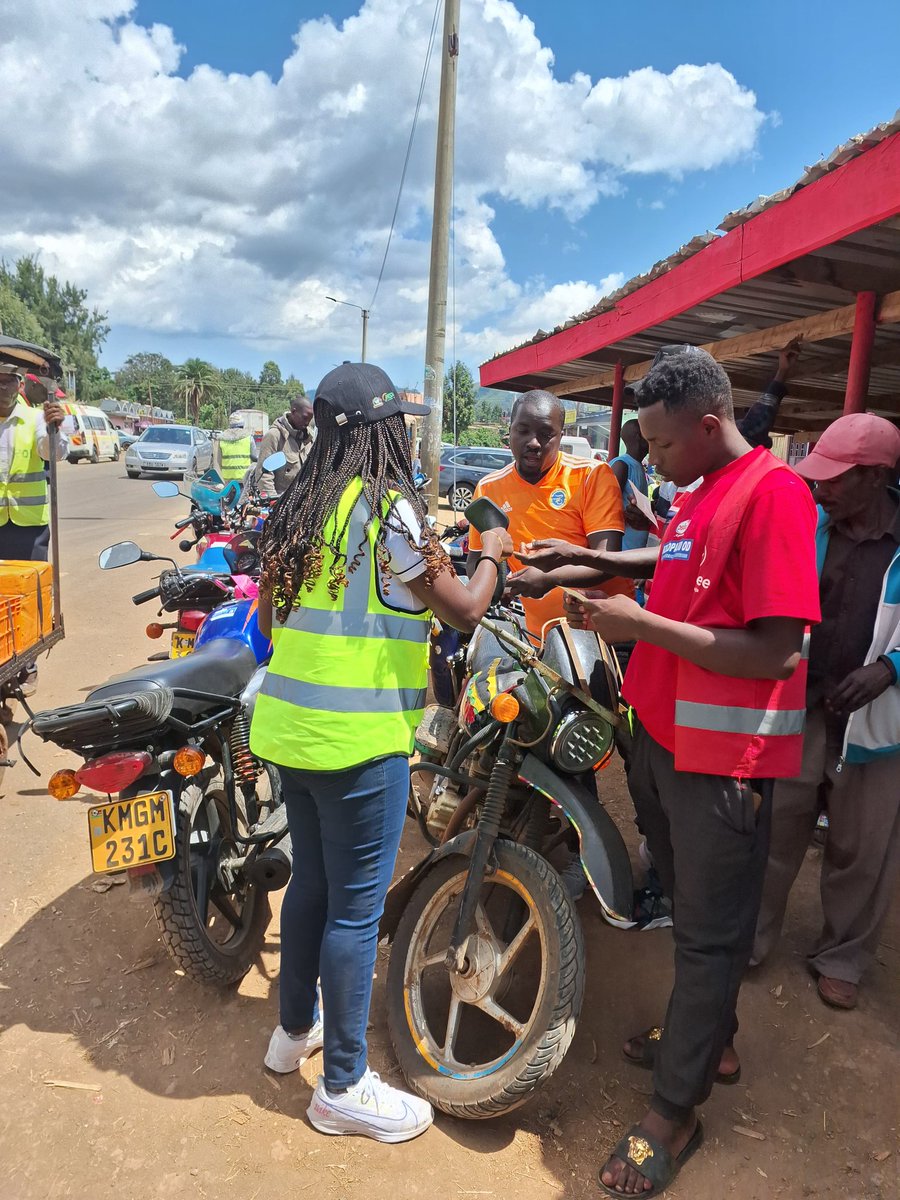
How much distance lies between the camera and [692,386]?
1766 millimetres

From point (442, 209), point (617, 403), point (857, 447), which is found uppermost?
point (442, 209)

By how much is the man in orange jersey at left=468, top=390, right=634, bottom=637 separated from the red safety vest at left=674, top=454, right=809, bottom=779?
1.29m

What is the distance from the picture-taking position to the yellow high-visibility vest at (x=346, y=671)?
6.02 feet

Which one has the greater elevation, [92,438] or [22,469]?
[92,438]

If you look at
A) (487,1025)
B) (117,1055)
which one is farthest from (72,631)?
(487,1025)

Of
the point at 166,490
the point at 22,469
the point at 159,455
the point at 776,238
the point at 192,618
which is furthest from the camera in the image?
the point at 159,455

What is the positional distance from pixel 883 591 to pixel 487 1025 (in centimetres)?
188

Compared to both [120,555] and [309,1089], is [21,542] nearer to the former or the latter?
[120,555]

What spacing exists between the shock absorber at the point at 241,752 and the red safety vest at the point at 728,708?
163cm

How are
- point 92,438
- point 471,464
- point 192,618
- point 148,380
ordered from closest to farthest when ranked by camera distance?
point 192,618, point 471,464, point 92,438, point 148,380

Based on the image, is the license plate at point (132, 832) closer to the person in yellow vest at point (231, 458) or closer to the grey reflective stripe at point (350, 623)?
the grey reflective stripe at point (350, 623)

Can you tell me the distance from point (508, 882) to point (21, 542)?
161 inches

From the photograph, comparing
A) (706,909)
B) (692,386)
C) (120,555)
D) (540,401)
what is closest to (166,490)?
(120,555)

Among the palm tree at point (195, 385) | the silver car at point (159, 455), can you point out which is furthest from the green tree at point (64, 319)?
the silver car at point (159, 455)
